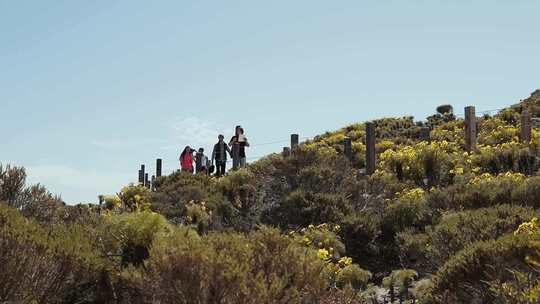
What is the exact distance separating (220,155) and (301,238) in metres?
12.2

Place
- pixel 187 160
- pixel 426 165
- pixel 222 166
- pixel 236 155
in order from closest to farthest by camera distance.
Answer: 1. pixel 426 165
2. pixel 236 155
3. pixel 222 166
4. pixel 187 160

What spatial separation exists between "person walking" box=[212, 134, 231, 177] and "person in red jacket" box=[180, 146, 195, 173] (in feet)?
3.14

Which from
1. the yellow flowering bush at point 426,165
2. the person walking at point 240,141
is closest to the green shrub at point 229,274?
the yellow flowering bush at point 426,165

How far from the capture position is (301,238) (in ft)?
33.5

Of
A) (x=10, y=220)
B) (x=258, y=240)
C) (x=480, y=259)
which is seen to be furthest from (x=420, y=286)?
(x=10, y=220)

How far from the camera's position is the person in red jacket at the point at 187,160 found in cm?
2288

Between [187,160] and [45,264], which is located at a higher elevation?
[187,160]

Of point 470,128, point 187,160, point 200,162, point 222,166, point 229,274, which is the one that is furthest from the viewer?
point 200,162

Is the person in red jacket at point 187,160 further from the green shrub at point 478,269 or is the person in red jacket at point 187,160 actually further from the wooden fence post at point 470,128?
Result: the green shrub at point 478,269

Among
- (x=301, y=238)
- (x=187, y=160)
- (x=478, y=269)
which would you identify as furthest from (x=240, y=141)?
(x=478, y=269)

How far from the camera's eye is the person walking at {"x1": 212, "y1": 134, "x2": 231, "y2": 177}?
22094 millimetres

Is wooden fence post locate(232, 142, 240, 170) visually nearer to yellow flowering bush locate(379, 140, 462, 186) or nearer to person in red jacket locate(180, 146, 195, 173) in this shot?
person in red jacket locate(180, 146, 195, 173)

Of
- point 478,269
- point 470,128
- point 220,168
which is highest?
point 470,128

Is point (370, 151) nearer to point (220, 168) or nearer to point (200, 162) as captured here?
point (220, 168)
